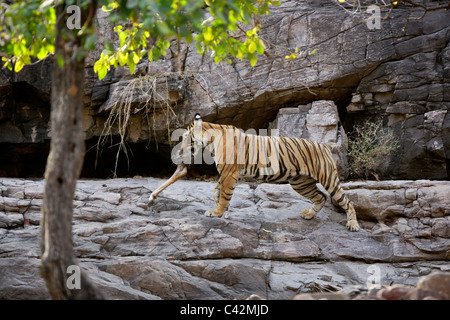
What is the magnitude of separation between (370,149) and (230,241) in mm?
4270

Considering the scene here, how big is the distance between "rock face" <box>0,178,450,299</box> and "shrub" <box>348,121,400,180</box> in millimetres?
1592

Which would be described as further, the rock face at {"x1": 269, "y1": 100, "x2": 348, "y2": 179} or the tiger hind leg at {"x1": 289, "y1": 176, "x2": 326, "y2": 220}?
the rock face at {"x1": 269, "y1": 100, "x2": 348, "y2": 179}

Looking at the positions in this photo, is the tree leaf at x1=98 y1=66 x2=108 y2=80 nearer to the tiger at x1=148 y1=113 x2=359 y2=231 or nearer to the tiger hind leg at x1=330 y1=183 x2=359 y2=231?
the tiger at x1=148 y1=113 x2=359 y2=231

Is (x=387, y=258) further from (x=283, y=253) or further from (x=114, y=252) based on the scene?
(x=114, y=252)

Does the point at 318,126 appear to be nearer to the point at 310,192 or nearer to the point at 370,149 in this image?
the point at 370,149

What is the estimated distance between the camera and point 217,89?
898 cm

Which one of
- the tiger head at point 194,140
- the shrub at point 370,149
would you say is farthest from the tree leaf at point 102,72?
the shrub at point 370,149

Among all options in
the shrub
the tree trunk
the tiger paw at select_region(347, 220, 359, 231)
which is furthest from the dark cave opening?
the tree trunk

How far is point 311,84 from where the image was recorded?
28.8 feet

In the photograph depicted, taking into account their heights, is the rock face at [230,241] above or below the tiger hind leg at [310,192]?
below

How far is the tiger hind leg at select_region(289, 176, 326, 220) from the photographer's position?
6688mm

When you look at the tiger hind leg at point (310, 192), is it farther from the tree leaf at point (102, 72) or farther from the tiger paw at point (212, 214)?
the tree leaf at point (102, 72)

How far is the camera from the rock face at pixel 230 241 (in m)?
4.80

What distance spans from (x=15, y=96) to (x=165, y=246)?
18.4ft
